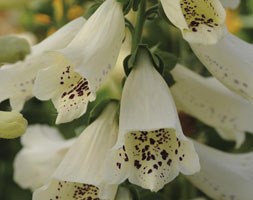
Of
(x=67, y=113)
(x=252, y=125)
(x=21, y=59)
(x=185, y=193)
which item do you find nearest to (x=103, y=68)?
(x=67, y=113)

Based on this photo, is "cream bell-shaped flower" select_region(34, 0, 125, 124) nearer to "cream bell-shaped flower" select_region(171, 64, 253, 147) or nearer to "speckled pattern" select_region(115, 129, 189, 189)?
"speckled pattern" select_region(115, 129, 189, 189)

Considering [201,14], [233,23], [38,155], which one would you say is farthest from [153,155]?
[233,23]

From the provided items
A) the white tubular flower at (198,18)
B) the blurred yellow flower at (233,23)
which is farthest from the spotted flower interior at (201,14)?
the blurred yellow flower at (233,23)

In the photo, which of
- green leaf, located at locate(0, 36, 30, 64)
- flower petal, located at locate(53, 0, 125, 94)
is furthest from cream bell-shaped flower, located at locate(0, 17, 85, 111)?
green leaf, located at locate(0, 36, 30, 64)

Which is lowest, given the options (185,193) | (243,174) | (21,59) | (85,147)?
(185,193)

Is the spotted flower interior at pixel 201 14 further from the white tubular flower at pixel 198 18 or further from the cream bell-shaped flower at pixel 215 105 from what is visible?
the cream bell-shaped flower at pixel 215 105

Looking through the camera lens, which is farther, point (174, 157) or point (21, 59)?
point (174, 157)

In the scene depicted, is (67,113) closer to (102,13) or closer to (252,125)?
(102,13)
